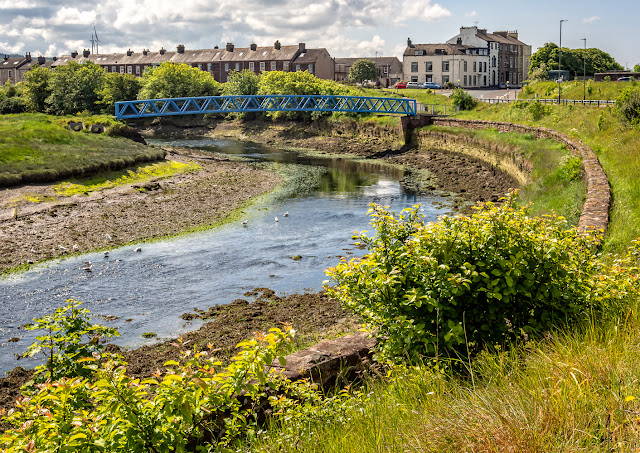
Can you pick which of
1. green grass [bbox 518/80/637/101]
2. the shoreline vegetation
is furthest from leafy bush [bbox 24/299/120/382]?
green grass [bbox 518/80/637/101]

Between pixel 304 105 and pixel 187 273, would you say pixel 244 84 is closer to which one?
pixel 304 105

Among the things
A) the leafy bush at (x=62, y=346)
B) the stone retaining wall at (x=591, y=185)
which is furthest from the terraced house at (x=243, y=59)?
the leafy bush at (x=62, y=346)

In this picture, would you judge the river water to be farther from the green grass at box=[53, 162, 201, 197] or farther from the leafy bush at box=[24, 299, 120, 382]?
the green grass at box=[53, 162, 201, 197]

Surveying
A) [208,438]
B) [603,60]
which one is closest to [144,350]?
[208,438]

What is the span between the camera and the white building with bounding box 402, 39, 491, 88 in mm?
97438

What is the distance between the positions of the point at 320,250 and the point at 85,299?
29.9 ft

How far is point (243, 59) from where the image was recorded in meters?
111

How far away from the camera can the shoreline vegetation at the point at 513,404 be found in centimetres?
449

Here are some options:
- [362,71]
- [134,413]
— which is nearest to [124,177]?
[134,413]

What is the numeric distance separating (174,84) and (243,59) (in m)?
27.8

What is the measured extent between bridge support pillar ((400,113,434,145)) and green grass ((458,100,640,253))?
11252 millimetres

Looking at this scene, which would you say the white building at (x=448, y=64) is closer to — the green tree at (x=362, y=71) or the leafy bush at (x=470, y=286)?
the green tree at (x=362, y=71)

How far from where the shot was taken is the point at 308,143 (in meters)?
67.8

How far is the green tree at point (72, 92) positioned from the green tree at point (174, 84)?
683 centimetres
